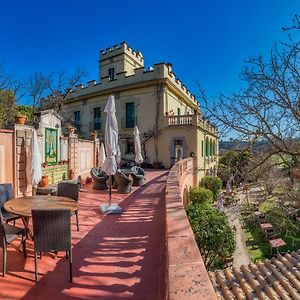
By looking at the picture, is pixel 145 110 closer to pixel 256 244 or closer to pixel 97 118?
pixel 97 118

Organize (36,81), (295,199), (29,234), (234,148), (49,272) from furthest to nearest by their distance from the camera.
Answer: (36,81), (234,148), (295,199), (29,234), (49,272)

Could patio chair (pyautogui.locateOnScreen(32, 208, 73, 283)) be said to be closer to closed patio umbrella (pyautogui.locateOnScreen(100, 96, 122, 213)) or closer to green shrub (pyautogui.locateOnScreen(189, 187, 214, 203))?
closed patio umbrella (pyautogui.locateOnScreen(100, 96, 122, 213))

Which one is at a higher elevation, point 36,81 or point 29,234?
point 36,81

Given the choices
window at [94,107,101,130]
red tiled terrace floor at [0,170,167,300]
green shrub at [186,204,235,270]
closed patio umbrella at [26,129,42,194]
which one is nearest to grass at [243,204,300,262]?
green shrub at [186,204,235,270]

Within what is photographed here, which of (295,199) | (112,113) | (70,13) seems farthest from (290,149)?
(70,13)

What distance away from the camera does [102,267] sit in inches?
141

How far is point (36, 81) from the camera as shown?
25.5m

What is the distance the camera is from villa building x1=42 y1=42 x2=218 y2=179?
19594 millimetres

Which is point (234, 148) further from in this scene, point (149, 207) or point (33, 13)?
point (33, 13)

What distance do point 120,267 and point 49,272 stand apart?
97cm

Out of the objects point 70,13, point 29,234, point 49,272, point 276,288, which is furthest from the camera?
point 70,13

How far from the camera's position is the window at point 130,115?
21.6 meters

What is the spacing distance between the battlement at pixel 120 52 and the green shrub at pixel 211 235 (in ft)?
63.4

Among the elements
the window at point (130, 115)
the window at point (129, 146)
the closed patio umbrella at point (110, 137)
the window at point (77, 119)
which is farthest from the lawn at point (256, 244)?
the window at point (77, 119)
